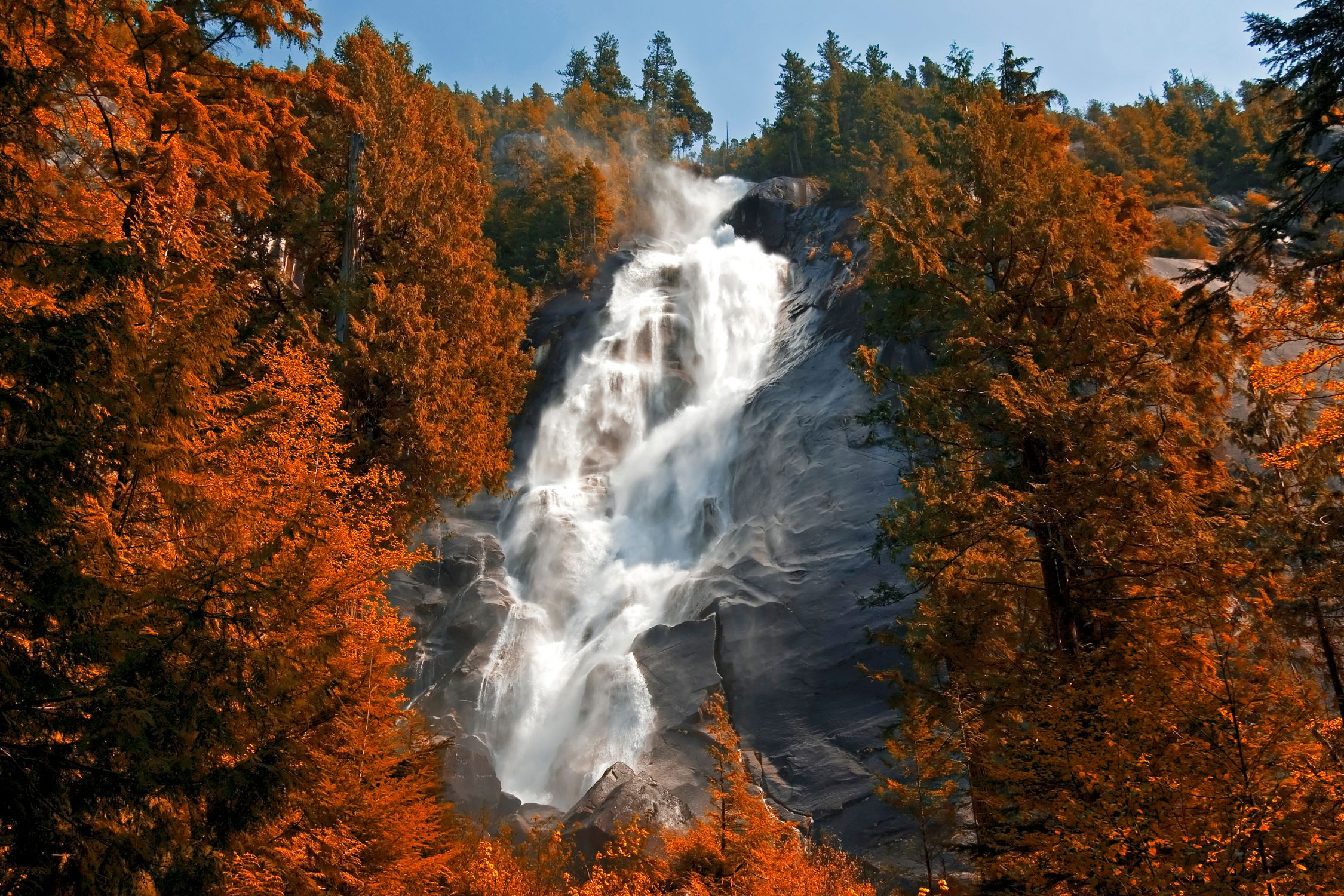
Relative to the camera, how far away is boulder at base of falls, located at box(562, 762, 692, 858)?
59.1ft

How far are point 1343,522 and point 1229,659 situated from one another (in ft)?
5.72

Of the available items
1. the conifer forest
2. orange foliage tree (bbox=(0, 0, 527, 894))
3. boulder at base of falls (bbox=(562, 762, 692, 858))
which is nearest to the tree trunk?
the conifer forest

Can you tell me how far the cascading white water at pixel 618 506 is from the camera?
939 inches

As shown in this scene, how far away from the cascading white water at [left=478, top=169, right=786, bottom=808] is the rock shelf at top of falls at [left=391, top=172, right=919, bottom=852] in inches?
3.2

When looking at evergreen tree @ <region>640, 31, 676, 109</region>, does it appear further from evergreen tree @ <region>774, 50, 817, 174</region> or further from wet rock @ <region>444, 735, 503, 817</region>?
wet rock @ <region>444, 735, 503, 817</region>

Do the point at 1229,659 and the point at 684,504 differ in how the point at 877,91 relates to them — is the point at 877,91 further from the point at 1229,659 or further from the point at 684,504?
the point at 1229,659

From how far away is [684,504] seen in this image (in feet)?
104

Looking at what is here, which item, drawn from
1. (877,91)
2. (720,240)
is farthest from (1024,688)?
(877,91)

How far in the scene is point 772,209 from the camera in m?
51.6

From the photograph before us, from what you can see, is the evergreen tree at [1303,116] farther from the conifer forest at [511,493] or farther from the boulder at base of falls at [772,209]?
the boulder at base of falls at [772,209]

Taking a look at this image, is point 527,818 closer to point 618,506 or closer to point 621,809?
point 621,809

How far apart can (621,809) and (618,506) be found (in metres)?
15.4

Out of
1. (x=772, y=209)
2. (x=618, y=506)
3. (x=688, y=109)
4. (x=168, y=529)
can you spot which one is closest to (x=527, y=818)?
(x=618, y=506)

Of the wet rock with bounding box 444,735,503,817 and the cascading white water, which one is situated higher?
the cascading white water
